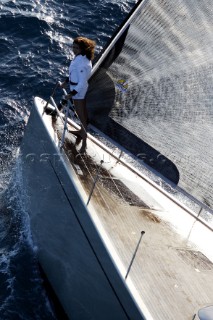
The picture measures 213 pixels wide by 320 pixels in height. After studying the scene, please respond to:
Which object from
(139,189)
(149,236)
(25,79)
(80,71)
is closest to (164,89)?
(80,71)

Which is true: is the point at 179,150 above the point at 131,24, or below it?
below

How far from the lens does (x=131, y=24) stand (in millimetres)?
8695

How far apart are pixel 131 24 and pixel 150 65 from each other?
692 mm

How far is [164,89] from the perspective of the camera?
8469 millimetres

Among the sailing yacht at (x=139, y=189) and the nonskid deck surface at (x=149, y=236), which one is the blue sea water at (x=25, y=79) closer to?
the sailing yacht at (x=139, y=189)

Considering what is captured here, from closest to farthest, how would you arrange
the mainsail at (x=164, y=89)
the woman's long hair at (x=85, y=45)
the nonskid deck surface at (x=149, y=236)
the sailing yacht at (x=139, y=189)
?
the nonskid deck surface at (x=149, y=236)
the sailing yacht at (x=139, y=189)
the mainsail at (x=164, y=89)
the woman's long hair at (x=85, y=45)

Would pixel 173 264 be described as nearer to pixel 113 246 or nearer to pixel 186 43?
pixel 113 246

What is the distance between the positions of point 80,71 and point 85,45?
39 cm

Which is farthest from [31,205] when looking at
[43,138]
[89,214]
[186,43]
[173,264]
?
[186,43]

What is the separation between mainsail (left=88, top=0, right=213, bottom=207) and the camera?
8.13 meters

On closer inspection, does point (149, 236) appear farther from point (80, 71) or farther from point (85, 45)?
point (85, 45)

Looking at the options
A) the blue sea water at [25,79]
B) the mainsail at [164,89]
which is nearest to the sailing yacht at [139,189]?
the mainsail at [164,89]

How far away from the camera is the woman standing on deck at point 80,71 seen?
875 cm

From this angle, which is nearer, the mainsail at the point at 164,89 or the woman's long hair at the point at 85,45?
the mainsail at the point at 164,89
